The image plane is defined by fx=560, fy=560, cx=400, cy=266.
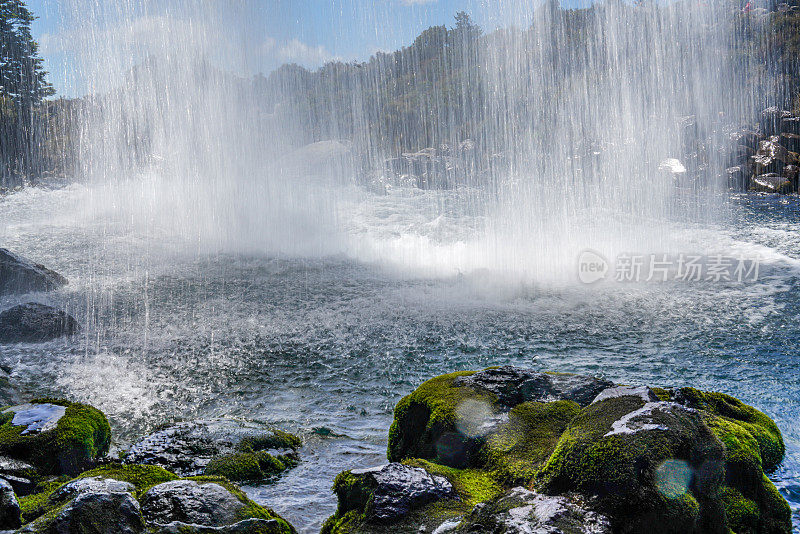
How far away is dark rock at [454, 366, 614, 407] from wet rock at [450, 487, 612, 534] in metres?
1.93

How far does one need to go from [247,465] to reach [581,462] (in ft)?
12.7

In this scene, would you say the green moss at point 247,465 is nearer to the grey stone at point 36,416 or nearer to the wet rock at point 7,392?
the grey stone at point 36,416

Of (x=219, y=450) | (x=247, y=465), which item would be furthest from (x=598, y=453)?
(x=219, y=450)

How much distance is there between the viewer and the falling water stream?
9445 mm

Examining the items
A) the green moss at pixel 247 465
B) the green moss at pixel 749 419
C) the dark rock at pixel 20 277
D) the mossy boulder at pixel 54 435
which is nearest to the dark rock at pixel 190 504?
the green moss at pixel 247 465

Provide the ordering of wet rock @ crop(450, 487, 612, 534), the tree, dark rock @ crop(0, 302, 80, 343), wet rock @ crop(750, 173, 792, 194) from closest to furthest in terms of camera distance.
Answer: wet rock @ crop(450, 487, 612, 534), dark rock @ crop(0, 302, 80, 343), wet rock @ crop(750, 173, 792, 194), the tree

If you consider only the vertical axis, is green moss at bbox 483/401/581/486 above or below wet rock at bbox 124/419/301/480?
above

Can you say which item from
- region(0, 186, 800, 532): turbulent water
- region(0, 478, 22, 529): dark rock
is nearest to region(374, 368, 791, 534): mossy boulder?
region(0, 186, 800, 532): turbulent water

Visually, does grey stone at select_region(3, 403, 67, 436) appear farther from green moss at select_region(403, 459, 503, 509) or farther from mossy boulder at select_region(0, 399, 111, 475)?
green moss at select_region(403, 459, 503, 509)

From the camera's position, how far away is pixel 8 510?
3.88 metres

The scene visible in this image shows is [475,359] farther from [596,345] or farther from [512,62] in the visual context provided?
[512,62]

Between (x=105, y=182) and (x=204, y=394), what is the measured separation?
3412cm

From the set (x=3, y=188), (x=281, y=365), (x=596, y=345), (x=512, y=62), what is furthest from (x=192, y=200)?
(x=512, y=62)

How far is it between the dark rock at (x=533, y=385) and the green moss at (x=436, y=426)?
15cm
